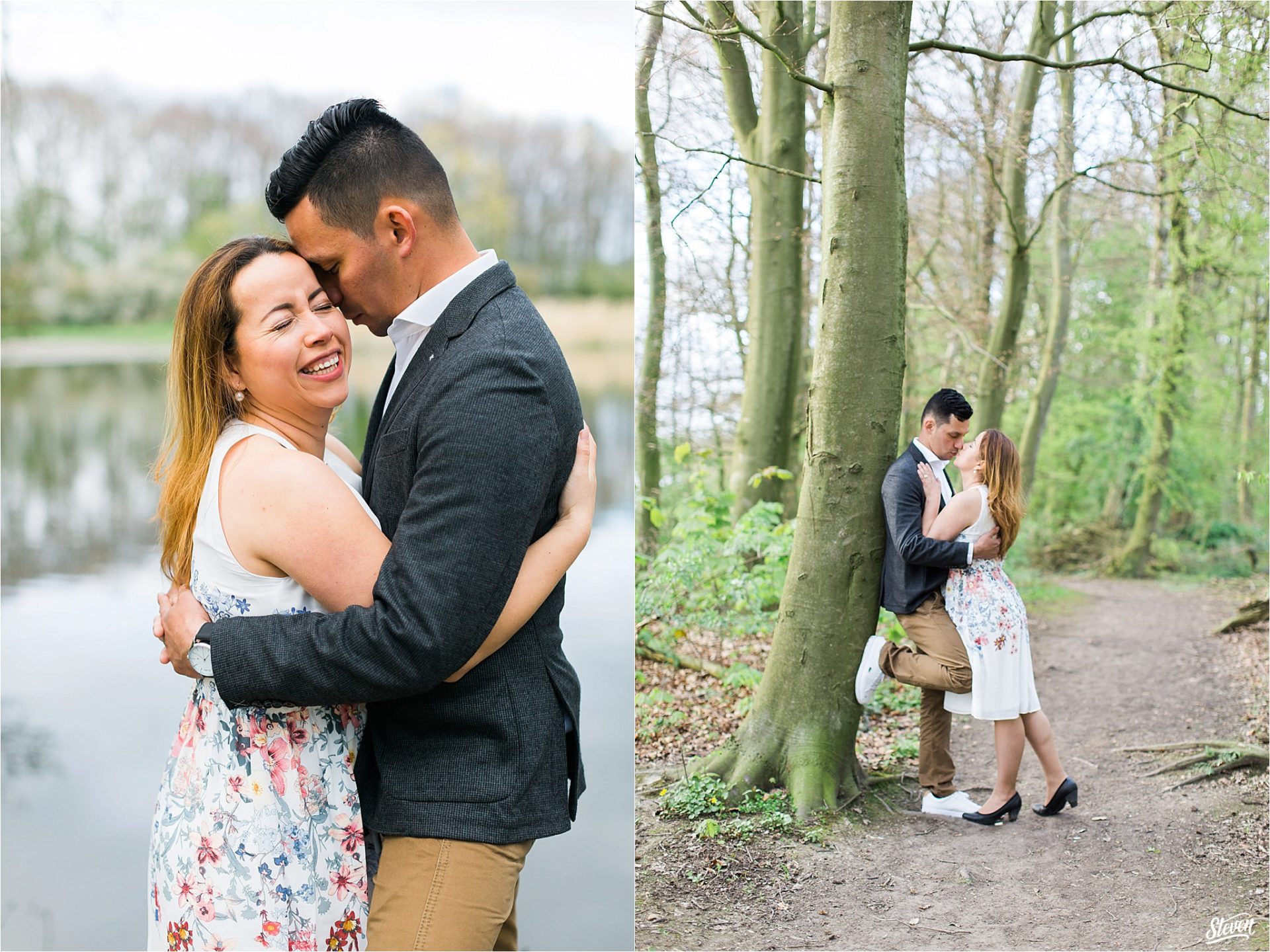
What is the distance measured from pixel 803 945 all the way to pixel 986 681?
88 centimetres

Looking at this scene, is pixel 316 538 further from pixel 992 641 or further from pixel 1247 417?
pixel 1247 417

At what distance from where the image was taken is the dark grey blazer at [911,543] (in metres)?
2.79

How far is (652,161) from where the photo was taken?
287cm

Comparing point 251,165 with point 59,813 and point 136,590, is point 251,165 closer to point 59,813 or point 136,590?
point 136,590

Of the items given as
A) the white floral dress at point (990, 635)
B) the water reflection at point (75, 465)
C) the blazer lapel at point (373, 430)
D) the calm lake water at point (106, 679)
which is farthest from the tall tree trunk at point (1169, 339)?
the water reflection at point (75, 465)

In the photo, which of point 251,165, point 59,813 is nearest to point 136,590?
point 59,813

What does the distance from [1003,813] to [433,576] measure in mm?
2119

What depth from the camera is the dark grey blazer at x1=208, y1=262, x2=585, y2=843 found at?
1.39 m

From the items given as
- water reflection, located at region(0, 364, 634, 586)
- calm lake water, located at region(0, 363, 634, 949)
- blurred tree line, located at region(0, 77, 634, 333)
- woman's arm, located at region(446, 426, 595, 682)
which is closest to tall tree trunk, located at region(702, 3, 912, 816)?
calm lake water, located at region(0, 363, 634, 949)

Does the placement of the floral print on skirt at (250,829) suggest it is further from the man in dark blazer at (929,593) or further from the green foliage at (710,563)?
the man in dark blazer at (929,593)

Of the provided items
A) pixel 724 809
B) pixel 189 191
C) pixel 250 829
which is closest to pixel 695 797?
pixel 724 809

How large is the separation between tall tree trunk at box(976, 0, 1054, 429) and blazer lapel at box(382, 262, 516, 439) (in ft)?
5.49

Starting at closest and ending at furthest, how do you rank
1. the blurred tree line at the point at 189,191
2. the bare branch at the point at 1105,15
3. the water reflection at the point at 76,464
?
the bare branch at the point at 1105,15, the blurred tree line at the point at 189,191, the water reflection at the point at 76,464

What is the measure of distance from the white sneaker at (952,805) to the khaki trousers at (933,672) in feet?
0.05
